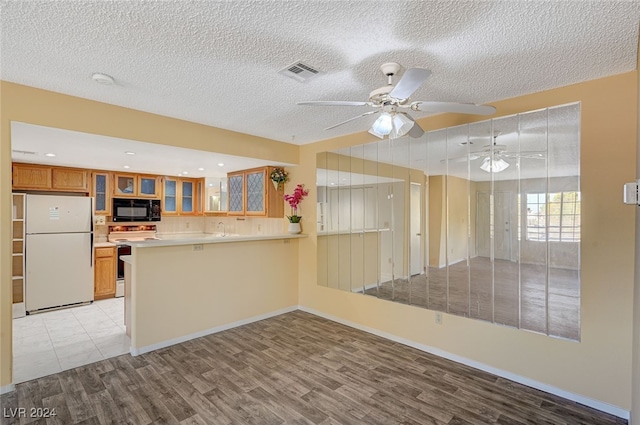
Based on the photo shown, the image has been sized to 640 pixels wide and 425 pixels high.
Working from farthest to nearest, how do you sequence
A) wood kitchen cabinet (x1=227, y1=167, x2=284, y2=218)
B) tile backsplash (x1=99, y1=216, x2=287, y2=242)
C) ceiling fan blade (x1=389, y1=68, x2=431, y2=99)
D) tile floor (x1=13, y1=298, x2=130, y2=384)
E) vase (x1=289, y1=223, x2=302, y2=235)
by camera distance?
1. tile backsplash (x1=99, y1=216, x2=287, y2=242)
2. wood kitchen cabinet (x1=227, y1=167, x2=284, y2=218)
3. vase (x1=289, y1=223, x2=302, y2=235)
4. tile floor (x1=13, y1=298, x2=130, y2=384)
5. ceiling fan blade (x1=389, y1=68, x2=431, y2=99)

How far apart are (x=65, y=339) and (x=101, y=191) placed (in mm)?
2789

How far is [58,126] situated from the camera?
8.77ft

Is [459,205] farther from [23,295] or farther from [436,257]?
[23,295]

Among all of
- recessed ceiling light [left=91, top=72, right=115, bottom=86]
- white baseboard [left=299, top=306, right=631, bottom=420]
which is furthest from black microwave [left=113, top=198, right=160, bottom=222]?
white baseboard [left=299, top=306, right=631, bottom=420]

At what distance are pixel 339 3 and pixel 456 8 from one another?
2.01 ft

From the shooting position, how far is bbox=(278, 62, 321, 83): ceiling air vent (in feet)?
7.07

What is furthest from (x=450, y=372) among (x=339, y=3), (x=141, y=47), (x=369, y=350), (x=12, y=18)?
(x=12, y=18)

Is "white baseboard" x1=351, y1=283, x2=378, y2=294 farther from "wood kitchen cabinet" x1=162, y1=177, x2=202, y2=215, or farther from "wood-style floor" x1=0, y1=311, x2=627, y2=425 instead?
"wood kitchen cabinet" x1=162, y1=177, x2=202, y2=215

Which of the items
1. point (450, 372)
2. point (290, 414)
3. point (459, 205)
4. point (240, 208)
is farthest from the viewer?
point (240, 208)

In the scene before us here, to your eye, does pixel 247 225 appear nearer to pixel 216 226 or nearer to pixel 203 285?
pixel 216 226

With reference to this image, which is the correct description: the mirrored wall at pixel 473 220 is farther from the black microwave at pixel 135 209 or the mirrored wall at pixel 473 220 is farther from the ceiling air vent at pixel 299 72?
the black microwave at pixel 135 209

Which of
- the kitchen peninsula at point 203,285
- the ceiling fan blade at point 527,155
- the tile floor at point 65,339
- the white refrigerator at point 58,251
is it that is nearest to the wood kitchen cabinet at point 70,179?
the white refrigerator at point 58,251

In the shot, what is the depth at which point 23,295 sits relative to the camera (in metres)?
4.32

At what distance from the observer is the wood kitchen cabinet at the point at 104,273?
502 centimetres
